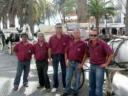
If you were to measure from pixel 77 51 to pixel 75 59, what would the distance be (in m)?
0.23

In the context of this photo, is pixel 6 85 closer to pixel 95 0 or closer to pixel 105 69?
pixel 105 69

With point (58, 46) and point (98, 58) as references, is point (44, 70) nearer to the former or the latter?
point (58, 46)

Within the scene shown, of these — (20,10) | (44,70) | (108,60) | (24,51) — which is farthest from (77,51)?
(20,10)

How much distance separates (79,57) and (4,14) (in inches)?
1393

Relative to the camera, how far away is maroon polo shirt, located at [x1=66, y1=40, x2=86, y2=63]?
12.1 metres

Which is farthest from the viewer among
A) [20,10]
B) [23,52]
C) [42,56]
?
[20,10]

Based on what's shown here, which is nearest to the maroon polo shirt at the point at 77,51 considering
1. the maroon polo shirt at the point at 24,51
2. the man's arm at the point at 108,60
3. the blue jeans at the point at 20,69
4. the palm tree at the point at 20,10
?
the man's arm at the point at 108,60

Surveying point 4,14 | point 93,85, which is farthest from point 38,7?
point 93,85

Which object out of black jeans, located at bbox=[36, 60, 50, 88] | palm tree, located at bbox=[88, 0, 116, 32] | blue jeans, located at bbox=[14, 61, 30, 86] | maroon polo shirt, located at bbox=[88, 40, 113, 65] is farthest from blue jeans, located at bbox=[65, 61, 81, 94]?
palm tree, located at bbox=[88, 0, 116, 32]

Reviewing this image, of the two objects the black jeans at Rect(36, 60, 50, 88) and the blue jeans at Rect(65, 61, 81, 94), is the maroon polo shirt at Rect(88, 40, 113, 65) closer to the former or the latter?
the blue jeans at Rect(65, 61, 81, 94)

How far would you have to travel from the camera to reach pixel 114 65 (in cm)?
1077

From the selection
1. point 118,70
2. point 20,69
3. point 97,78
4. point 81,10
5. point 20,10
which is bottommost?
point 20,69

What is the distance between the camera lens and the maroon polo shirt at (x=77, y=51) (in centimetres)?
1209

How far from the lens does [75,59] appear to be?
12.2 metres
